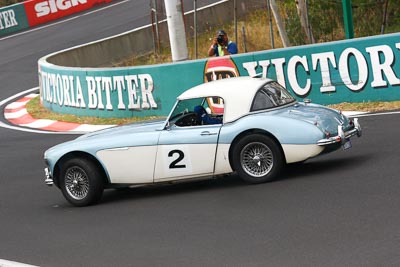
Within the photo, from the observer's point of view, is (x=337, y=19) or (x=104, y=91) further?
(x=337, y=19)

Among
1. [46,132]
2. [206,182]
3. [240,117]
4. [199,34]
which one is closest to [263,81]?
[240,117]

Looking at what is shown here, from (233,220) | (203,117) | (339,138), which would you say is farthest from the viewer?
(203,117)

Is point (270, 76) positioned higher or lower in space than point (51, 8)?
lower

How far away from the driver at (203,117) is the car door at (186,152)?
9.3 inches

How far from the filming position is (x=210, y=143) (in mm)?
10906

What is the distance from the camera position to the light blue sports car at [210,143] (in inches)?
419

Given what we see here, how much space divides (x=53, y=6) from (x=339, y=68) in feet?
84.9

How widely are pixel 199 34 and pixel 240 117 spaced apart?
21084 mm

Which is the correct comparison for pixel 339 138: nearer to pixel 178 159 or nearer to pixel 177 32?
pixel 178 159

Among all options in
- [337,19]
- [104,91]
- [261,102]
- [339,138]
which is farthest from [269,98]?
[337,19]

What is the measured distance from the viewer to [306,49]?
55.2 ft

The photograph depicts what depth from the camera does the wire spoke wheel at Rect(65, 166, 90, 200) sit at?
11.5 meters

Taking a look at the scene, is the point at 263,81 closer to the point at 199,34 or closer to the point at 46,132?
the point at 46,132

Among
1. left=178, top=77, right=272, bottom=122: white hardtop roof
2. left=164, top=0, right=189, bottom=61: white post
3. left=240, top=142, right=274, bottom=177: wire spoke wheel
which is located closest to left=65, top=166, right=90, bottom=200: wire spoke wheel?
left=178, top=77, right=272, bottom=122: white hardtop roof
